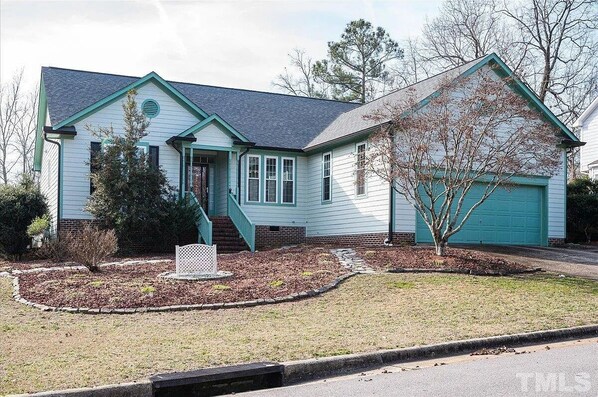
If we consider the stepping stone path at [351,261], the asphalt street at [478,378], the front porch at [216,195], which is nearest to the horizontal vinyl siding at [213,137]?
the front porch at [216,195]

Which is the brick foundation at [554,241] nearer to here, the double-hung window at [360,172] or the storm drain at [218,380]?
the double-hung window at [360,172]

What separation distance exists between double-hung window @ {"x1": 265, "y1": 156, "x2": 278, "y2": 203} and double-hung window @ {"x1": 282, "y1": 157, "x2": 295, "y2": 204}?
1.04 ft

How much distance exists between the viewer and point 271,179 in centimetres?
2648

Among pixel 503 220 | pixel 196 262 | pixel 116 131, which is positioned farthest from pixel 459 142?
pixel 116 131

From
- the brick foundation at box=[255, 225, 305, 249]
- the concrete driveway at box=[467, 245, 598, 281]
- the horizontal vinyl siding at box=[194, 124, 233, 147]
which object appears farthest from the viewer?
the brick foundation at box=[255, 225, 305, 249]

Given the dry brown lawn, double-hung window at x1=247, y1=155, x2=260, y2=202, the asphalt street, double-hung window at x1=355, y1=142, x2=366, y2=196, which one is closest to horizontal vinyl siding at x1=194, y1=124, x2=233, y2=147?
double-hung window at x1=247, y1=155, x2=260, y2=202

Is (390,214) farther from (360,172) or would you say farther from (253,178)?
(253,178)

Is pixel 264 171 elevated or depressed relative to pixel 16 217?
elevated

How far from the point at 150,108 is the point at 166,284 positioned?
38.0 ft

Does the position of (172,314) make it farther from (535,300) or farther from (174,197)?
(174,197)

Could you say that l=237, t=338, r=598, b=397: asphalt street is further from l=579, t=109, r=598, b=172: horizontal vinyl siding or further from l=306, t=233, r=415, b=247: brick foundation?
l=579, t=109, r=598, b=172: horizontal vinyl siding

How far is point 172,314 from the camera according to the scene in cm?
1171

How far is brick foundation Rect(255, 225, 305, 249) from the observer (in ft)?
84.6

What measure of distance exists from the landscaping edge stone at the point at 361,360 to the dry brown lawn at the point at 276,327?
25cm
